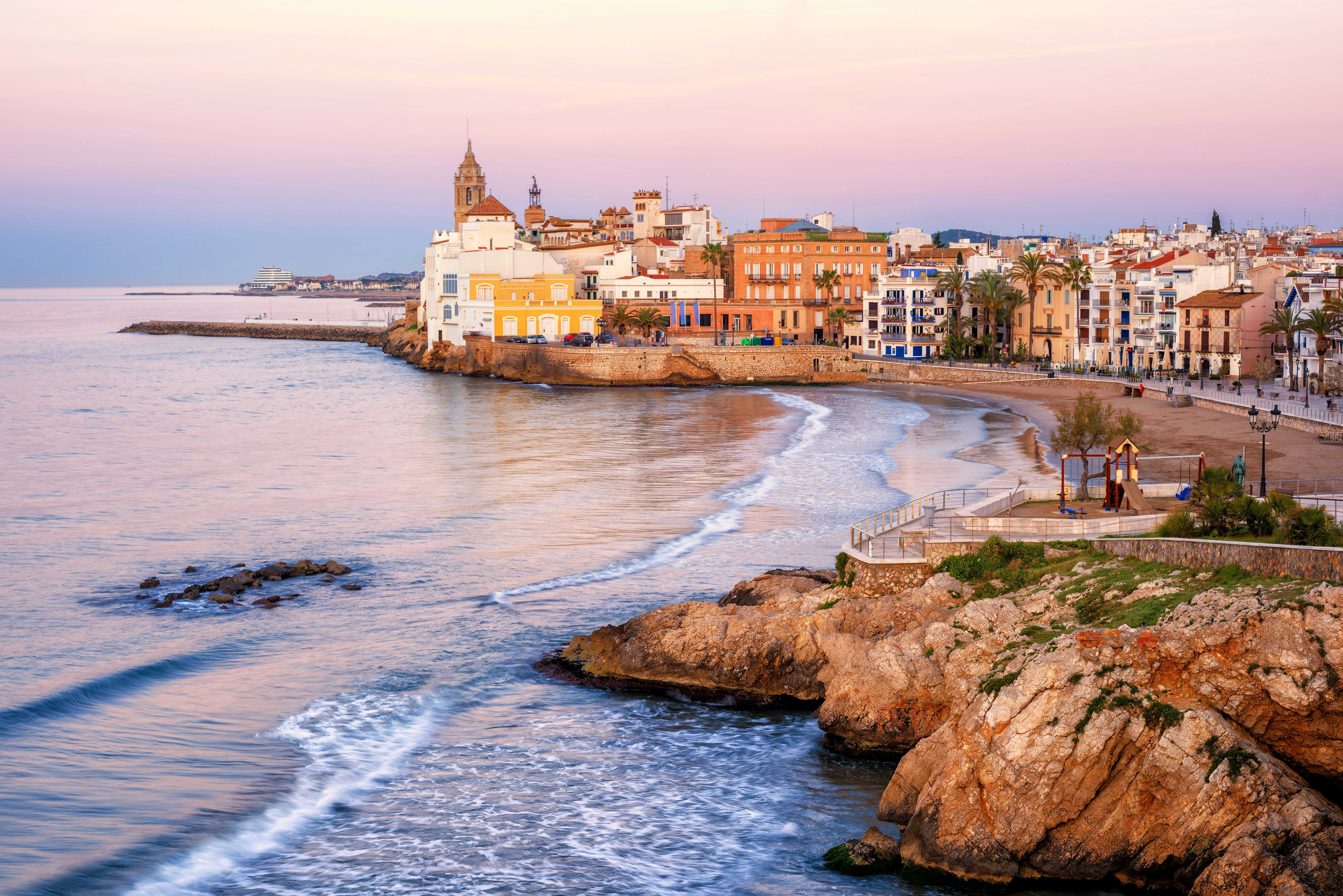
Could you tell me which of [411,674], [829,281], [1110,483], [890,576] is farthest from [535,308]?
[890,576]

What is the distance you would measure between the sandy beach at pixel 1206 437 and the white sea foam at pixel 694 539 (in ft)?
28.3

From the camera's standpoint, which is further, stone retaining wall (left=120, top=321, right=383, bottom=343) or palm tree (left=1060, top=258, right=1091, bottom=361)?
stone retaining wall (left=120, top=321, right=383, bottom=343)

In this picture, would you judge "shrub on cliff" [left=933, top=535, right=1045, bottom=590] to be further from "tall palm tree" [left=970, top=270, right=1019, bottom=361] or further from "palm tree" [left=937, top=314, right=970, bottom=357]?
"palm tree" [left=937, top=314, right=970, bottom=357]

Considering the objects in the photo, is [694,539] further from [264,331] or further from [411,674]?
[264,331]

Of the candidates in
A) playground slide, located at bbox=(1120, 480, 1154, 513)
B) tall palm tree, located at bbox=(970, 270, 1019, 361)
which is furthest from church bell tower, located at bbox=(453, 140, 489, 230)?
playground slide, located at bbox=(1120, 480, 1154, 513)

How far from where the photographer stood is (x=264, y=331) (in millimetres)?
173250

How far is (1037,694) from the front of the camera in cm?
1463

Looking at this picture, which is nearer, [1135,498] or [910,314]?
[1135,498]

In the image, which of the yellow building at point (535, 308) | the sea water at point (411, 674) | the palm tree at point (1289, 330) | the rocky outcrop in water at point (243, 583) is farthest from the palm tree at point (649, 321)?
the rocky outcrop in water at point (243, 583)

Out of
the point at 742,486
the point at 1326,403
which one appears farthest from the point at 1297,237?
the point at 742,486

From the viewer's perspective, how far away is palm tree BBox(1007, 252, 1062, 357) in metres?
80.8

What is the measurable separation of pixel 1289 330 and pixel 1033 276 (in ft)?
78.7

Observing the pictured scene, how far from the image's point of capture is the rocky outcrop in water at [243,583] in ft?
88.6

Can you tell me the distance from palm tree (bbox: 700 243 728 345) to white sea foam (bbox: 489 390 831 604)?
154 feet
